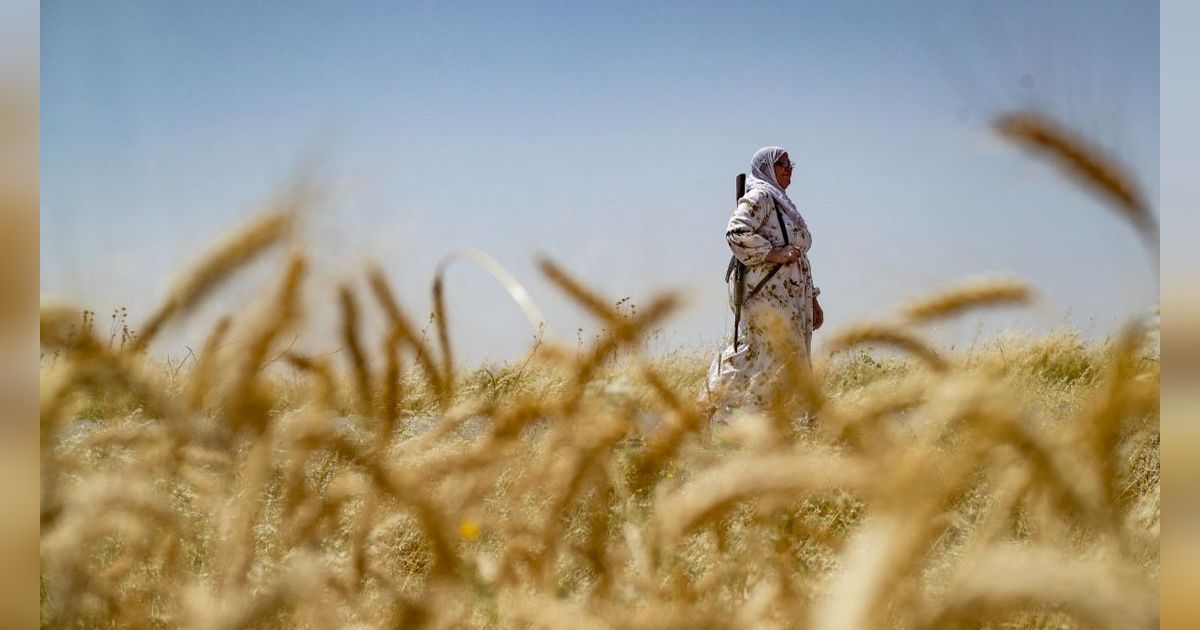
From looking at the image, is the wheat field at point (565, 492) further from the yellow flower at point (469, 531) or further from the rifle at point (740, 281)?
the rifle at point (740, 281)

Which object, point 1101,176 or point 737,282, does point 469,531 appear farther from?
point 737,282

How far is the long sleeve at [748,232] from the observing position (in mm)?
2100

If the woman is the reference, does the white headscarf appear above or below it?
above

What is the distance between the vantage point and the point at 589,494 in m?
0.43

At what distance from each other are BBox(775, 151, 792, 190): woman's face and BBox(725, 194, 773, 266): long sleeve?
182 millimetres

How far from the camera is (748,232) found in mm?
2109

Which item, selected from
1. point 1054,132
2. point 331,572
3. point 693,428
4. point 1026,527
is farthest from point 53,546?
point 1054,132

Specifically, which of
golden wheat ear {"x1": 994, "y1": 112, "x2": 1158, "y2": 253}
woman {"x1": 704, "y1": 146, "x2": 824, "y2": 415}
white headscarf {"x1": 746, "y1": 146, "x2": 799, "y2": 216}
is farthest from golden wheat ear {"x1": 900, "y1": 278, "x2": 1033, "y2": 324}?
white headscarf {"x1": 746, "y1": 146, "x2": 799, "y2": 216}

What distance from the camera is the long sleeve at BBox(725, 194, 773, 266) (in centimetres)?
210

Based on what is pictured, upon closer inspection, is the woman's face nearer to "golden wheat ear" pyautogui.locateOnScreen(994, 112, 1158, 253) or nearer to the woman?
the woman

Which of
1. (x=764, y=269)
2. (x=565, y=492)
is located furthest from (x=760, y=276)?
(x=565, y=492)

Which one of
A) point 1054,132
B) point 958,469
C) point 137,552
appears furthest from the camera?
point 1054,132
